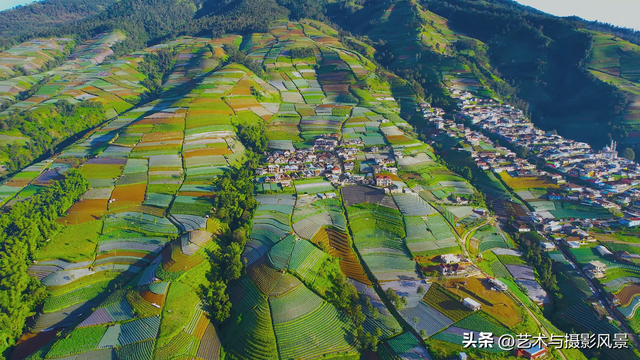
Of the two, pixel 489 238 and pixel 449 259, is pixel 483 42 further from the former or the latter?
pixel 449 259

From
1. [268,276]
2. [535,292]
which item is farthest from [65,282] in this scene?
[535,292]

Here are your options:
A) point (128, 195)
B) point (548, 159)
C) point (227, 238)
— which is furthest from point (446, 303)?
point (548, 159)

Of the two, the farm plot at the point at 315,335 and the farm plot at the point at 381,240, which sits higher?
the farm plot at the point at 381,240

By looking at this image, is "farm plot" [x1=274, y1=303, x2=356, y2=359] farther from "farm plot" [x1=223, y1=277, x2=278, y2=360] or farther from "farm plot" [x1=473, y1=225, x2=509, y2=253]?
"farm plot" [x1=473, y1=225, x2=509, y2=253]

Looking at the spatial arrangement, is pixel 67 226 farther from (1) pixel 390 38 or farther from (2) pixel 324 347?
(1) pixel 390 38

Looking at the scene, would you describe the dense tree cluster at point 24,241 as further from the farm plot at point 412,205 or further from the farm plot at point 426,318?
the farm plot at point 412,205

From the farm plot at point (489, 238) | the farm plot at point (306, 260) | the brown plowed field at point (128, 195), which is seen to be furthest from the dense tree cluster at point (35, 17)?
the farm plot at point (489, 238)
